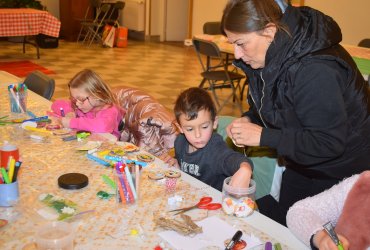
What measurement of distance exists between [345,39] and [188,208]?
6.05 metres

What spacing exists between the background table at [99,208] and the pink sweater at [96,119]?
9.8 inches

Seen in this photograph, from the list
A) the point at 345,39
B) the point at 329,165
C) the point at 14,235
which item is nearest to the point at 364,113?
the point at 329,165

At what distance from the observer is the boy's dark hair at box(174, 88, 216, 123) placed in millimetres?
1856

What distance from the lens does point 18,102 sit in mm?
2348

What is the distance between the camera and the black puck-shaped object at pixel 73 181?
154cm

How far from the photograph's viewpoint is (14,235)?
1.26 metres

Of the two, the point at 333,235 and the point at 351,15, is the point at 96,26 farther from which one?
the point at 333,235

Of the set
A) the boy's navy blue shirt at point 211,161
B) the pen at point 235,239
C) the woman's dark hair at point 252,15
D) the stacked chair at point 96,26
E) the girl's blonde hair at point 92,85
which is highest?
the woman's dark hair at point 252,15

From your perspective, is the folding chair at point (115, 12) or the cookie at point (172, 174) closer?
the cookie at point (172, 174)

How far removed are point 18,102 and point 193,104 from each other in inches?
40.2

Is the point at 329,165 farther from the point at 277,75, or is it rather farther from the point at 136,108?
the point at 136,108

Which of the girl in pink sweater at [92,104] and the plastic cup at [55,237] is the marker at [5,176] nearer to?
the plastic cup at [55,237]

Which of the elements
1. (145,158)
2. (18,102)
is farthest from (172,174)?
(18,102)

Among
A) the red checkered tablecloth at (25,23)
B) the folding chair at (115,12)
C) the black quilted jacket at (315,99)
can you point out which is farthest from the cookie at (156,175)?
the folding chair at (115,12)
